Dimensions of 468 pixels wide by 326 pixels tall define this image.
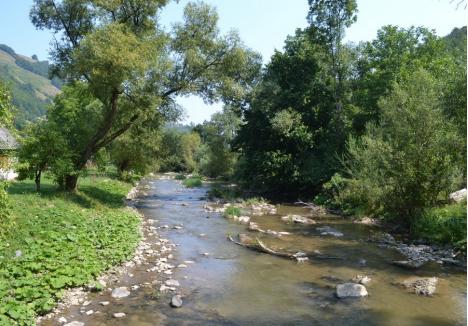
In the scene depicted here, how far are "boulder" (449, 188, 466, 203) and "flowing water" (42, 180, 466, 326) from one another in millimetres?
4972

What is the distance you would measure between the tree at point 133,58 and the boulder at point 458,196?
1406cm

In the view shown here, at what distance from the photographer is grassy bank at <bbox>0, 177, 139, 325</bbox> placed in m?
9.64

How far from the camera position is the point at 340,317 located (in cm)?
1046

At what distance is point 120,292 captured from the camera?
11539 millimetres

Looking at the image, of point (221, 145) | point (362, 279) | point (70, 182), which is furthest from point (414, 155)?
point (221, 145)

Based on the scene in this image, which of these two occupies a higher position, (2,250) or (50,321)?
(2,250)

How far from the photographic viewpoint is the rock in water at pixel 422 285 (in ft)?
40.1

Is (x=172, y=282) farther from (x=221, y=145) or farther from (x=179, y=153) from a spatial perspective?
(x=179, y=153)

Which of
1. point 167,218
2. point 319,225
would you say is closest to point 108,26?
point 167,218

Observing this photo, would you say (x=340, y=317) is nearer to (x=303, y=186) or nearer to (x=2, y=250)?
(x=2, y=250)

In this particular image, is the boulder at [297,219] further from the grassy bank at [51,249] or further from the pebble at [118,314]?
the pebble at [118,314]

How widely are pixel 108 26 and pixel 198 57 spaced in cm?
625

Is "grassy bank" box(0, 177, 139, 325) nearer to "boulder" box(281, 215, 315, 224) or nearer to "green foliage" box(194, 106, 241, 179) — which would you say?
"boulder" box(281, 215, 315, 224)

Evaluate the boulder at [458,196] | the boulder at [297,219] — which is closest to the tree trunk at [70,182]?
the boulder at [297,219]
